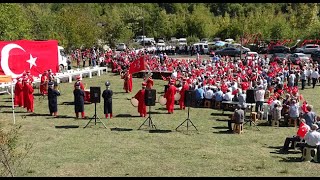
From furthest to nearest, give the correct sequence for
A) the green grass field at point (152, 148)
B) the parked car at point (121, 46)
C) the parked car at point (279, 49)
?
the parked car at point (121, 46), the parked car at point (279, 49), the green grass field at point (152, 148)

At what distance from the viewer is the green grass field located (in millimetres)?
14688

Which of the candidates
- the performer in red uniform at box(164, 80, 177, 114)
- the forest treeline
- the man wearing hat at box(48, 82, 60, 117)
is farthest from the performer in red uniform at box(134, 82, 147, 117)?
the forest treeline

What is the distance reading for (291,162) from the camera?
15617 mm

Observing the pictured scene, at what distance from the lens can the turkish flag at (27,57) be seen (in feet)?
98.4

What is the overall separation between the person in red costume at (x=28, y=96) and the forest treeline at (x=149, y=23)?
59.6 feet

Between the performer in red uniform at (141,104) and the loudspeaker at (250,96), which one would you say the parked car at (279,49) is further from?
the performer in red uniform at (141,104)

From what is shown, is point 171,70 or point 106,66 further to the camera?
point 106,66

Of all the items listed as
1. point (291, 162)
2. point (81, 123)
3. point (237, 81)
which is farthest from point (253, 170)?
point (237, 81)

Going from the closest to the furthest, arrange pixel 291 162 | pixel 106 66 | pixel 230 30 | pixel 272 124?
pixel 291 162
pixel 272 124
pixel 106 66
pixel 230 30

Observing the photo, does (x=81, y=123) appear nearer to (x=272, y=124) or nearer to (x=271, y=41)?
(x=272, y=124)

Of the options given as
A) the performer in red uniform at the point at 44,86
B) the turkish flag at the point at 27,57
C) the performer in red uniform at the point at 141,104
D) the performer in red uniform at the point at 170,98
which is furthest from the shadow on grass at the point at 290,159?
the turkish flag at the point at 27,57

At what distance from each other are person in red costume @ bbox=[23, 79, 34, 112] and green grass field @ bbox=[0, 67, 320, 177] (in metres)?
Result: 0.41

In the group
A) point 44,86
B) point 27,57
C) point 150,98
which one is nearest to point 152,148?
point 150,98

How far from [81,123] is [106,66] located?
74.4 ft
